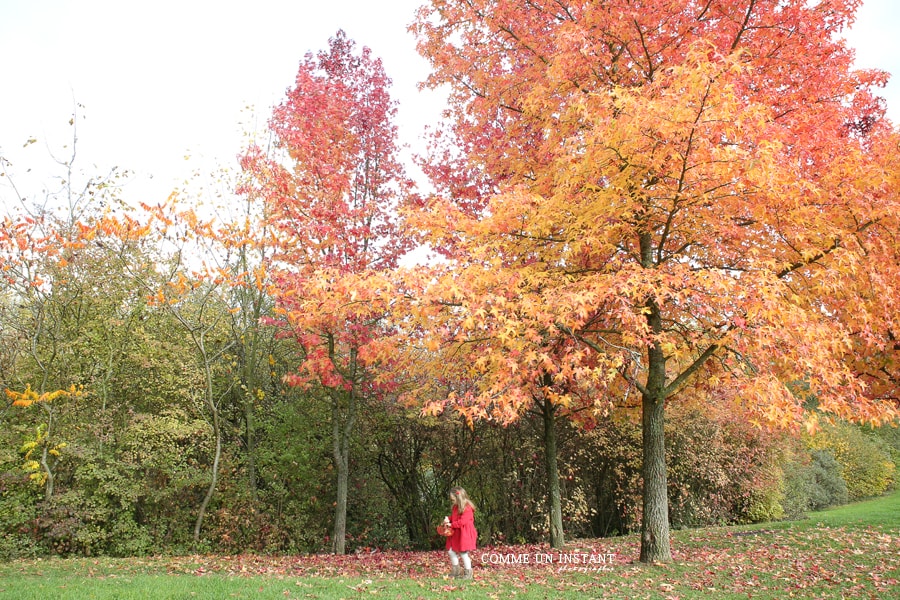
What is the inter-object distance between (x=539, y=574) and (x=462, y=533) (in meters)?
1.24

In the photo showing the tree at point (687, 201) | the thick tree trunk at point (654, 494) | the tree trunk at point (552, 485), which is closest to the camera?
the tree at point (687, 201)

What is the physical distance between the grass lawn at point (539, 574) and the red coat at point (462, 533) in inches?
17.1

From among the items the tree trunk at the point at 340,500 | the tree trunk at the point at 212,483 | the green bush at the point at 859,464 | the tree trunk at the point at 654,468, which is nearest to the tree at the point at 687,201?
the tree trunk at the point at 654,468

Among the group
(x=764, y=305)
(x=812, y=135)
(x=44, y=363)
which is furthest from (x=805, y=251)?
(x=44, y=363)

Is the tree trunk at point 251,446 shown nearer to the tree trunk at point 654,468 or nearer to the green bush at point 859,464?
the tree trunk at point 654,468

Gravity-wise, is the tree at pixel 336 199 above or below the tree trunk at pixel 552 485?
above

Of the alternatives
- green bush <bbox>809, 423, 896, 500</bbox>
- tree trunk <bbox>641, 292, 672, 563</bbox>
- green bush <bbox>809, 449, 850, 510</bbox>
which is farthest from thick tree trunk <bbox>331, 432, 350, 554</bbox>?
green bush <bbox>809, 423, 896, 500</bbox>

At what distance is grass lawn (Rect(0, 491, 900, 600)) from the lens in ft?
20.3

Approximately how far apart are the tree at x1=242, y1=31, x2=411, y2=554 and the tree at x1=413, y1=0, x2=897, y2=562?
322 centimetres

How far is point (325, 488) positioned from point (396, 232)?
6240 millimetres

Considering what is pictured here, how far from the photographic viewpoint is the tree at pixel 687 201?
614cm

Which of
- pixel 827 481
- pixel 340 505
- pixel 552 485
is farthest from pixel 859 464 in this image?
pixel 340 505

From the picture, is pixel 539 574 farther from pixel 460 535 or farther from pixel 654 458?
pixel 654 458

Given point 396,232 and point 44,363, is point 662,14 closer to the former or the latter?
point 396,232
